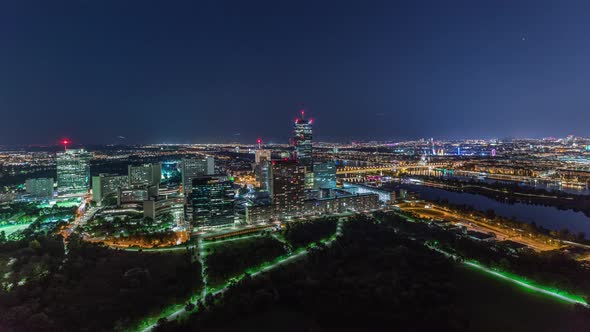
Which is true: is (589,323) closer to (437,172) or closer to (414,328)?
(414,328)

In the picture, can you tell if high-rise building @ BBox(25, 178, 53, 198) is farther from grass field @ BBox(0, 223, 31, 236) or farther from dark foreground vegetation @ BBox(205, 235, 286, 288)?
dark foreground vegetation @ BBox(205, 235, 286, 288)

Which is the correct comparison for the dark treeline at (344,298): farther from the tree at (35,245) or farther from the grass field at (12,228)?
the grass field at (12,228)

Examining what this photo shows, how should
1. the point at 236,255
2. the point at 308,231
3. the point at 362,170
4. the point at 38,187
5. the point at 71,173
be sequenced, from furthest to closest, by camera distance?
the point at 362,170 < the point at 71,173 < the point at 38,187 < the point at 308,231 < the point at 236,255

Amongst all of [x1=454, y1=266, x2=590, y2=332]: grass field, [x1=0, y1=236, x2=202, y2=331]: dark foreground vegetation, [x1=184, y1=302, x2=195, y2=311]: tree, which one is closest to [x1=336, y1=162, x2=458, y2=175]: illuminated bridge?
[x1=454, y1=266, x2=590, y2=332]: grass field

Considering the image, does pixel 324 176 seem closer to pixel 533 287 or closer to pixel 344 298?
pixel 533 287

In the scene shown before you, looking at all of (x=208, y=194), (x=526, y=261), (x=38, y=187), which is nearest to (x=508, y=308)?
(x=526, y=261)

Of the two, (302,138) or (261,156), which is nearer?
(302,138)

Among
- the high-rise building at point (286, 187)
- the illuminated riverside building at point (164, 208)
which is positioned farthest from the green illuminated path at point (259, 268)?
the illuminated riverside building at point (164, 208)
